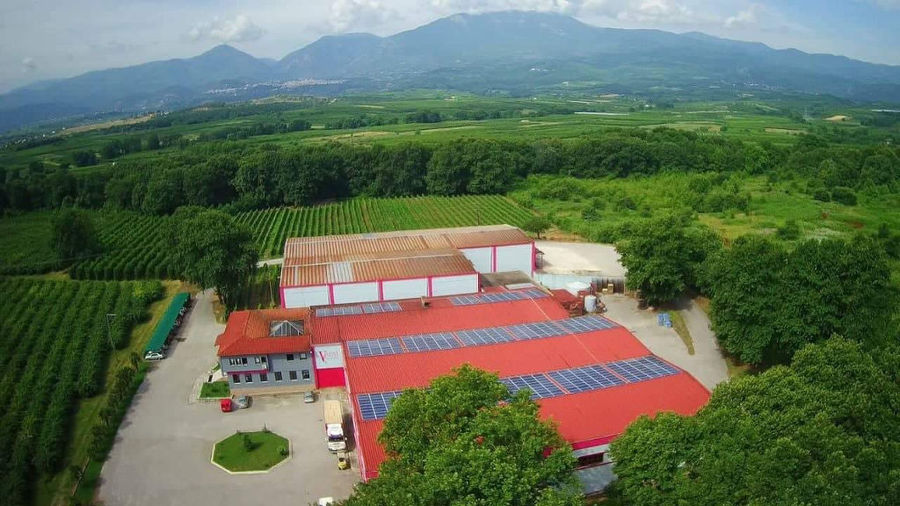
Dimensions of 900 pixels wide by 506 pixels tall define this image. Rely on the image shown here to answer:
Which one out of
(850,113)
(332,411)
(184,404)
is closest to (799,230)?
(332,411)

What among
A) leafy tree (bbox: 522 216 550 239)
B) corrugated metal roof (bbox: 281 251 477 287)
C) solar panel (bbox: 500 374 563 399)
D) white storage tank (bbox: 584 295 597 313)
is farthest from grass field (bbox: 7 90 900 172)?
solar panel (bbox: 500 374 563 399)

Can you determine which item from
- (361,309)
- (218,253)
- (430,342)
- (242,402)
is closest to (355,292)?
(361,309)

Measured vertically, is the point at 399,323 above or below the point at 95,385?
above

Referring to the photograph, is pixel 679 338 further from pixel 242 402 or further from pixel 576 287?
pixel 242 402

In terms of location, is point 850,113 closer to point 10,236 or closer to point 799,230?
point 799,230

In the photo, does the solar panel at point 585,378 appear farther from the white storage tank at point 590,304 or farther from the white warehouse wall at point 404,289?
the white warehouse wall at point 404,289
